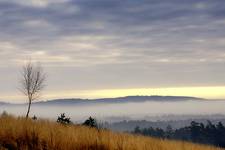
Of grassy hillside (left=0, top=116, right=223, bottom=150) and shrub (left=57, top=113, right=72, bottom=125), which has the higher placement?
shrub (left=57, top=113, right=72, bottom=125)

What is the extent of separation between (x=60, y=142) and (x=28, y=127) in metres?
2.46

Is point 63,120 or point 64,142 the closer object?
point 64,142

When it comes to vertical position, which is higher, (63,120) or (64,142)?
(63,120)

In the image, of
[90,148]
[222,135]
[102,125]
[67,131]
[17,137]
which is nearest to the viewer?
[90,148]

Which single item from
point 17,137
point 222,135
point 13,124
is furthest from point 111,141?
point 222,135

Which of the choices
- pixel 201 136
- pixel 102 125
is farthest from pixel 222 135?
pixel 102 125

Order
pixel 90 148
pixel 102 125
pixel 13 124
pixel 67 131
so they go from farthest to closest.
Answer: pixel 102 125
pixel 13 124
pixel 67 131
pixel 90 148

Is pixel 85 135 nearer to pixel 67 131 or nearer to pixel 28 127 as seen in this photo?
pixel 67 131

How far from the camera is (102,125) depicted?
1834 centimetres

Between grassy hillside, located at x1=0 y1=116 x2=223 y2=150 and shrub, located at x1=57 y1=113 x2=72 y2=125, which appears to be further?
shrub, located at x1=57 y1=113 x2=72 y2=125

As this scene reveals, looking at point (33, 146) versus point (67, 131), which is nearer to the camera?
point (33, 146)

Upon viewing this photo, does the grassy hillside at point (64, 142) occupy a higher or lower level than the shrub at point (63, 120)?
lower

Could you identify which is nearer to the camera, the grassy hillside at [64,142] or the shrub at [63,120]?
the grassy hillside at [64,142]

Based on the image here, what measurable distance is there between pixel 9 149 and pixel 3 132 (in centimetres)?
167
